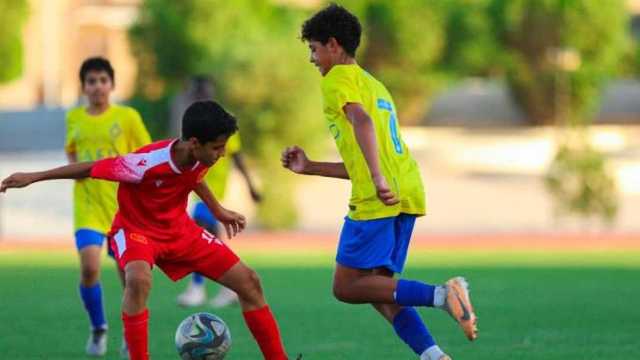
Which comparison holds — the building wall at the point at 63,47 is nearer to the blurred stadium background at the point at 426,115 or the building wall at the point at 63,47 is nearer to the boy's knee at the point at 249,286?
the blurred stadium background at the point at 426,115

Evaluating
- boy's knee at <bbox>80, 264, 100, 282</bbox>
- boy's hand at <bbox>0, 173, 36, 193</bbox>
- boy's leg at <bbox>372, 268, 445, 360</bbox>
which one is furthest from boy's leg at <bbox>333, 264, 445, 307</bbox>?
boy's knee at <bbox>80, 264, 100, 282</bbox>

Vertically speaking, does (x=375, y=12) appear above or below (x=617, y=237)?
above

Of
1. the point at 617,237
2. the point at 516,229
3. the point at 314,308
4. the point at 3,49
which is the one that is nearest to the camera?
the point at 314,308

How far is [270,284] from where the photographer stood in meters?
16.5

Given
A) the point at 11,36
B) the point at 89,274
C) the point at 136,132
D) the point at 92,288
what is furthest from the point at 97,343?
the point at 11,36

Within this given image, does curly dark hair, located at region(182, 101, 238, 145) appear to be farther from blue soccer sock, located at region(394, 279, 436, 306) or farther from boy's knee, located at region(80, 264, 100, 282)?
boy's knee, located at region(80, 264, 100, 282)

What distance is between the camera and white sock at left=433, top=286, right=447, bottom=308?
7.66 meters

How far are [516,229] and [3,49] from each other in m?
20.8

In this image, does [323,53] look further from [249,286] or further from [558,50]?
[558,50]

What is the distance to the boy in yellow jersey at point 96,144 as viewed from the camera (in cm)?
1039

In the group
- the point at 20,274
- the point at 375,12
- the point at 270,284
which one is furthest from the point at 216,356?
the point at 375,12

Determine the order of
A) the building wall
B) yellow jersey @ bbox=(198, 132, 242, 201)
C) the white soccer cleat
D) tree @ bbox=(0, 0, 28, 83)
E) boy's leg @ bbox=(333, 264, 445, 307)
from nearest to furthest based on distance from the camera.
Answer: boy's leg @ bbox=(333, 264, 445, 307), yellow jersey @ bbox=(198, 132, 242, 201), the white soccer cleat, tree @ bbox=(0, 0, 28, 83), the building wall

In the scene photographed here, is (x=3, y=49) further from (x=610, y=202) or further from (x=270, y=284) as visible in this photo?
(x=270, y=284)

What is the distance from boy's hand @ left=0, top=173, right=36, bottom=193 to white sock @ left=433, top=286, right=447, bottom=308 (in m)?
2.18
